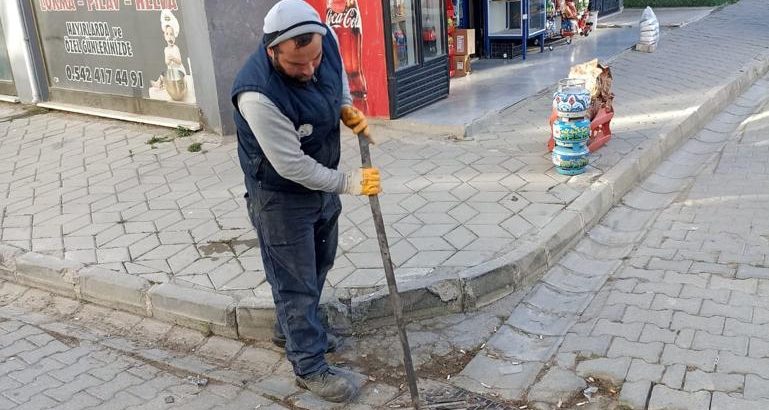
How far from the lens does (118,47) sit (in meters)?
8.64

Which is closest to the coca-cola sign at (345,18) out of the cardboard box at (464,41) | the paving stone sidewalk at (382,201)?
the paving stone sidewalk at (382,201)

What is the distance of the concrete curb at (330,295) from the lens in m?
4.07

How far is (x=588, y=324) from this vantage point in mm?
3988

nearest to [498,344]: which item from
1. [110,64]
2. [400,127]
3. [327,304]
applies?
[327,304]

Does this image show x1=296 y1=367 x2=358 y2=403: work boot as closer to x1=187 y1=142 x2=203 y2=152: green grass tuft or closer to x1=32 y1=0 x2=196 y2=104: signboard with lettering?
x1=187 y1=142 x2=203 y2=152: green grass tuft

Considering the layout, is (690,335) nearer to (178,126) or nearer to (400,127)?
(400,127)

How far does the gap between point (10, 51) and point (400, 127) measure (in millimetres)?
6093

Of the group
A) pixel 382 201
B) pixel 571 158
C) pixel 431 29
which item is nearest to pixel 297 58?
pixel 382 201

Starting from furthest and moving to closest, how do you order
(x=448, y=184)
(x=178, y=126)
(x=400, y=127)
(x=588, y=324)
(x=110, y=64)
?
(x=110, y=64)
(x=178, y=126)
(x=400, y=127)
(x=448, y=184)
(x=588, y=324)

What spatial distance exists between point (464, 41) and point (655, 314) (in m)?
6.36

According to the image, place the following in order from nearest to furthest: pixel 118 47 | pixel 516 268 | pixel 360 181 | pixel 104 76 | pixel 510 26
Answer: pixel 360 181, pixel 516 268, pixel 118 47, pixel 104 76, pixel 510 26

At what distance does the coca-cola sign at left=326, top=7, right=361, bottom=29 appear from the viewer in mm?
7395

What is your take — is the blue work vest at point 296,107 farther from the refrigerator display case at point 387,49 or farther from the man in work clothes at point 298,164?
the refrigerator display case at point 387,49

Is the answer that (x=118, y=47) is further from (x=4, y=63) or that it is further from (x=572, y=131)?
(x=572, y=131)
